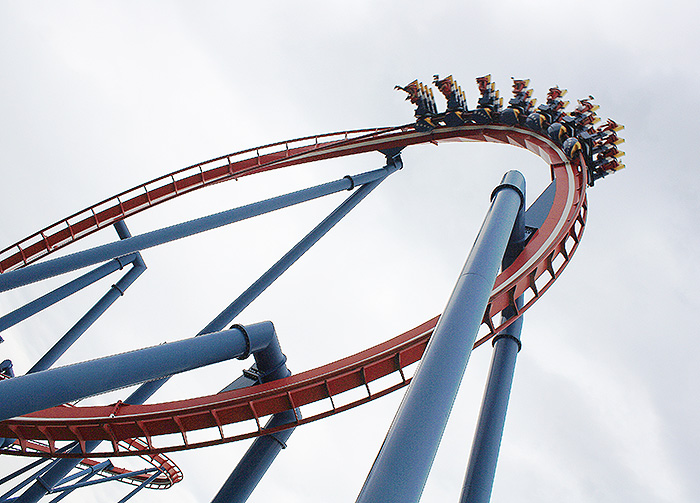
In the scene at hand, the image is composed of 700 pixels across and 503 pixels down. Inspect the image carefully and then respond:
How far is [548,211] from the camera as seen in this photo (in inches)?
337

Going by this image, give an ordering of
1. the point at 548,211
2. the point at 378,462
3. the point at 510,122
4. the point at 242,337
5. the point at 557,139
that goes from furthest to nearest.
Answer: the point at 510,122 < the point at 557,139 < the point at 548,211 < the point at 242,337 < the point at 378,462

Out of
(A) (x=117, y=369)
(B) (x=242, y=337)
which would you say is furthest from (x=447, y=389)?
(B) (x=242, y=337)

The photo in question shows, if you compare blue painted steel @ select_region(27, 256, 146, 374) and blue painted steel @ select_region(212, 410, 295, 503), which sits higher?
blue painted steel @ select_region(27, 256, 146, 374)

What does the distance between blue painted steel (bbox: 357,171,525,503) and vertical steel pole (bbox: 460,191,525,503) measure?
2597 mm

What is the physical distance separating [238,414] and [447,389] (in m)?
4.21

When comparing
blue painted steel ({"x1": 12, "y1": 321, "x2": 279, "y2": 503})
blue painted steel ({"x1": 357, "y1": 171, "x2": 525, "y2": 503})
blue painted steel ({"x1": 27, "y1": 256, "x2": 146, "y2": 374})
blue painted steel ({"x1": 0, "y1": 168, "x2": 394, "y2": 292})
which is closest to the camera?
blue painted steel ({"x1": 357, "y1": 171, "x2": 525, "y2": 503})

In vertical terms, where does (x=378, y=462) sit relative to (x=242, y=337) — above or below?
below

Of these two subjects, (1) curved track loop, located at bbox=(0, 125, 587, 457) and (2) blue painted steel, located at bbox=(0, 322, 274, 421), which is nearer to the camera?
(2) blue painted steel, located at bbox=(0, 322, 274, 421)

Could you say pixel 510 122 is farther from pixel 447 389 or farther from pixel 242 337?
pixel 447 389

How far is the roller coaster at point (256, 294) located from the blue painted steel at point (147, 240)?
0.02 metres

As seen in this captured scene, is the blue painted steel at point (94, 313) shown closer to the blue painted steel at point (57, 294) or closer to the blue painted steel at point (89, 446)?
the blue painted steel at point (57, 294)

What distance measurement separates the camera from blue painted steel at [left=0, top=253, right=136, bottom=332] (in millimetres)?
8477

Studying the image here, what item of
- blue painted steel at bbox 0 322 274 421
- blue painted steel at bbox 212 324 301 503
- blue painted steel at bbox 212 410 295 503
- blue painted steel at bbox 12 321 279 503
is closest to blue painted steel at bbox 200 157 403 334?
blue painted steel at bbox 12 321 279 503

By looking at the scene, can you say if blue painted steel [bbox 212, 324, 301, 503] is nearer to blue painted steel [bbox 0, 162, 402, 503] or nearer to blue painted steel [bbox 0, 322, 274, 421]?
blue painted steel [bbox 0, 162, 402, 503]
